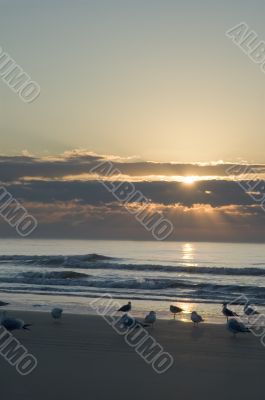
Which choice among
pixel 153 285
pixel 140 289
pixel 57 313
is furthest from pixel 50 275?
pixel 57 313

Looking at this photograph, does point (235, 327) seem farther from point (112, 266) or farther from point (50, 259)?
point (50, 259)

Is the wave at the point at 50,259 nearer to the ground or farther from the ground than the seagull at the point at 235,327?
farther from the ground

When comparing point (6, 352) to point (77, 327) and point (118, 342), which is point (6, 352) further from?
point (77, 327)

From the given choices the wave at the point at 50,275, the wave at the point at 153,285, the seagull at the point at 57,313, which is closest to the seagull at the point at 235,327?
the seagull at the point at 57,313

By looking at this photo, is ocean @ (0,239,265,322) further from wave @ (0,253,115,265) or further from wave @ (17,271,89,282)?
wave @ (0,253,115,265)

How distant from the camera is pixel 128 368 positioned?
32.5 ft

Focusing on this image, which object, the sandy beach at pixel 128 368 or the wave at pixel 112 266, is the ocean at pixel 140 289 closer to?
the wave at pixel 112 266

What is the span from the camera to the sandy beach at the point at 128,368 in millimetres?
8445

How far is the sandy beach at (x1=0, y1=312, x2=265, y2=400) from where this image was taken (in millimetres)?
8445

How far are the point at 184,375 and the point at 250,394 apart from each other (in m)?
1.18

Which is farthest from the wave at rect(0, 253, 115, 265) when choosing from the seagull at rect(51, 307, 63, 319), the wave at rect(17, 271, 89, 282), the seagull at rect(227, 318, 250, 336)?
the seagull at rect(227, 318, 250, 336)

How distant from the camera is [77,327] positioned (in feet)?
46.5

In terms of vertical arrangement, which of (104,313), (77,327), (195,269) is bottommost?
(77,327)

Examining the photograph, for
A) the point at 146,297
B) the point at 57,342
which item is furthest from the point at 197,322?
the point at 146,297
